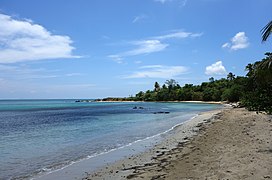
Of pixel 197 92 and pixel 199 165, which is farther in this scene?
pixel 197 92

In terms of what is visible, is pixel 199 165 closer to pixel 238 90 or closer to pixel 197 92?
pixel 238 90

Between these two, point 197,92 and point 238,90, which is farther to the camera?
point 197,92

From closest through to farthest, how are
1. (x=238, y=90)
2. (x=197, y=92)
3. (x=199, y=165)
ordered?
(x=199, y=165)
(x=238, y=90)
(x=197, y=92)

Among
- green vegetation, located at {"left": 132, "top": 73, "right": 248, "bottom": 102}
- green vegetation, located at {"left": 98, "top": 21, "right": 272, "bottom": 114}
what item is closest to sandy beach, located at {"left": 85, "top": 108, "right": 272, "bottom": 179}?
green vegetation, located at {"left": 98, "top": 21, "right": 272, "bottom": 114}

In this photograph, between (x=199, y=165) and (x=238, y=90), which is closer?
(x=199, y=165)

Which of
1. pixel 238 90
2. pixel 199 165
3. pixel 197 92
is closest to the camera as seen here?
pixel 199 165

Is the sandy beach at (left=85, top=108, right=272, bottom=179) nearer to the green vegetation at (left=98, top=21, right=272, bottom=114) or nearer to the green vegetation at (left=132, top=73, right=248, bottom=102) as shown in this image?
the green vegetation at (left=98, top=21, right=272, bottom=114)

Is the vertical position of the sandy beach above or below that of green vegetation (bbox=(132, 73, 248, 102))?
below

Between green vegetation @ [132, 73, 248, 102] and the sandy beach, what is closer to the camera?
the sandy beach

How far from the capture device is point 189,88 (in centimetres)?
16662

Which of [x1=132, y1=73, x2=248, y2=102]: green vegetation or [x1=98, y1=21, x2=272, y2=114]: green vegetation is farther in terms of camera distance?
[x1=132, y1=73, x2=248, y2=102]: green vegetation

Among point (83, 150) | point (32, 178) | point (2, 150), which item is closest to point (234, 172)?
point (32, 178)

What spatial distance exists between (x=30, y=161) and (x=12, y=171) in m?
2.03

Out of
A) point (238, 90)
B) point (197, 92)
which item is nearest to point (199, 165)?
point (238, 90)
